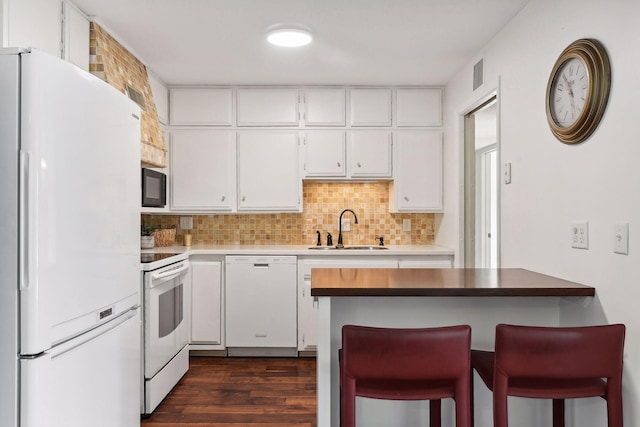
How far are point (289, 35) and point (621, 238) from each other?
207 centimetres

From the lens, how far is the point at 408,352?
148cm

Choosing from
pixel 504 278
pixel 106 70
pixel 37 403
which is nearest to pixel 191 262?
pixel 106 70

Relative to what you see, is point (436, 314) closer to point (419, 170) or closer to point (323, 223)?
point (419, 170)

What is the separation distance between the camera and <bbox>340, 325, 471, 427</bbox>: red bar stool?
148 cm

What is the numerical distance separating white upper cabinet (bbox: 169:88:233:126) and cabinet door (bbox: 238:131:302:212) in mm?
232

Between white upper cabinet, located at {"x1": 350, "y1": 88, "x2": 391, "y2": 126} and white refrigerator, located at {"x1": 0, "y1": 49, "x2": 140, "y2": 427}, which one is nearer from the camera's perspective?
white refrigerator, located at {"x1": 0, "y1": 49, "x2": 140, "y2": 427}

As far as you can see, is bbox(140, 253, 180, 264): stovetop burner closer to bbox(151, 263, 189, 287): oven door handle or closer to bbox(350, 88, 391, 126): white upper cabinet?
bbox(151, 263, 189, 287): oven door handle

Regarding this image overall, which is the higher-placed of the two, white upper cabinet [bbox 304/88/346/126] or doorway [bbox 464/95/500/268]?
white upper cabinet [bbox 304/88/346/126]

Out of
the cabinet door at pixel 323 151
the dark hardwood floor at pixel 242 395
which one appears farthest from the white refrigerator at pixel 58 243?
the cabinet door at pixel 323 151

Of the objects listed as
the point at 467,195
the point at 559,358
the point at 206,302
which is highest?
the point at 467,195

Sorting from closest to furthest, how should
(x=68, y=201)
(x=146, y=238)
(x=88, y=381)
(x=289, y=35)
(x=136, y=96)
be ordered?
Answer: (x=68, y=201) < (x=88, y=381) < (x=289, y=35) < (x=136, y=96) < (x=146, y=238)

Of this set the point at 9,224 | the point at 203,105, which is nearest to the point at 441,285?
the point at 9,224

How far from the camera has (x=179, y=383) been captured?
10.6 feet

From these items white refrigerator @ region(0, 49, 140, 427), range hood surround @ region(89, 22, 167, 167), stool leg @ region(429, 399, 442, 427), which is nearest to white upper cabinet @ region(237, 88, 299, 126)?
range hood surround @ region(89, 22, 167, 167)
